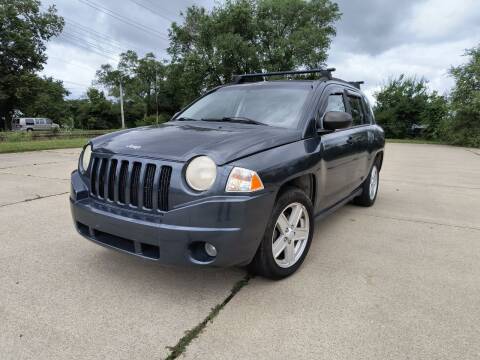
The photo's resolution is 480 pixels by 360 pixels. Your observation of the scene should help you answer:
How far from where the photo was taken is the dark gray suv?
2.23 metres

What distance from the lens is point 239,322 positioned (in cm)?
221

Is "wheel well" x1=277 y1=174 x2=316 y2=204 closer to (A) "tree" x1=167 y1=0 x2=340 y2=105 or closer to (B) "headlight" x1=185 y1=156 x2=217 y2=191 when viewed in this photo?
(B) "headlight" x1=185 y1=156 x2=217 y2=191

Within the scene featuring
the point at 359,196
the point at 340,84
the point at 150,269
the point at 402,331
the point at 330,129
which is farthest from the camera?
the point at 359,196

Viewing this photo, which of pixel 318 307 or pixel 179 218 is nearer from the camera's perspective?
pixel 179 218

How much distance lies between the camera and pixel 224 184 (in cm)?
223

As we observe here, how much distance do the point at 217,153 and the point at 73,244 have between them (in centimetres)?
203

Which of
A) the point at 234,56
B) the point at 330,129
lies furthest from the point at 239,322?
the point at 234,56

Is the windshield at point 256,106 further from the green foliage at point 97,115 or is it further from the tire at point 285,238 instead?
the green foliage at point 97,115

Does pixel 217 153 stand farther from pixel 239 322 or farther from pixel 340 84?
pixel 340 84

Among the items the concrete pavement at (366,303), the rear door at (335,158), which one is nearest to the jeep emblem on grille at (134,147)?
the concrete pavement at (366,303)

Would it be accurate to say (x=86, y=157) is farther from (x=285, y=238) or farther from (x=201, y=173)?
(x=285, y=238)

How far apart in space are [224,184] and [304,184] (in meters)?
1.03

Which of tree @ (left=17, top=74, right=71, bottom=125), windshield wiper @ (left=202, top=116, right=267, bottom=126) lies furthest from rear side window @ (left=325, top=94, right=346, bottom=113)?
tree @ (left=17, top=74, right=71, bottom=125)

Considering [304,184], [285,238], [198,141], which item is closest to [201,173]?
[198,141]
